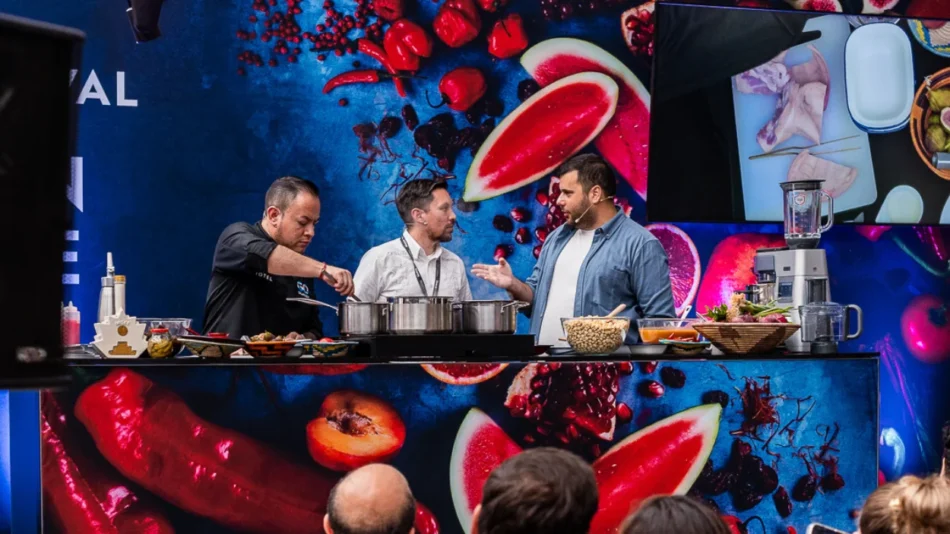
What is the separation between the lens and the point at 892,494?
6.68ft

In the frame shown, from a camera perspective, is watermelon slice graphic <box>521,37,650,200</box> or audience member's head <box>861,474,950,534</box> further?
watermelon slice graphic <box>521,37,650,200</box>

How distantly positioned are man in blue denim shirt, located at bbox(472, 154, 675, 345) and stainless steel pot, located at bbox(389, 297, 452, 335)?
122 cm

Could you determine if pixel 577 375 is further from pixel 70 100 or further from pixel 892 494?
pixel 70 100

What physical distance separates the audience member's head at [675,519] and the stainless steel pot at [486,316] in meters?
1.96

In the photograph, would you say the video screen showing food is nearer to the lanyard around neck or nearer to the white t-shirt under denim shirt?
the white t-shirt under denim shirt

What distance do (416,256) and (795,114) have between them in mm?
2276

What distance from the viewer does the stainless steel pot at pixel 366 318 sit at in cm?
373

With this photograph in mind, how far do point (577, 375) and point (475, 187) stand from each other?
7.87 ft

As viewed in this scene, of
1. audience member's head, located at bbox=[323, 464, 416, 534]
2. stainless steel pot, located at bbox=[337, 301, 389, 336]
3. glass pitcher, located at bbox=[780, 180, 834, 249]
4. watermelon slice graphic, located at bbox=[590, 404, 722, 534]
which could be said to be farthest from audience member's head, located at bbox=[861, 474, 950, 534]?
glass pitcher, located at bbox=[780, 180, 834, 249]

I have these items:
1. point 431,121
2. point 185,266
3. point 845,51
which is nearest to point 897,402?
point 845,51

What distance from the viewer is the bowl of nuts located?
3820 mm

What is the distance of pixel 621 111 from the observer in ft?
19.9

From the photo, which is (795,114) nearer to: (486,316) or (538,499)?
(486,316)

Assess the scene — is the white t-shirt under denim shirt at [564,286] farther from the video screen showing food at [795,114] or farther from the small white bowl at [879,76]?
the small white bowl at [879,76]
